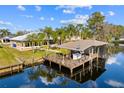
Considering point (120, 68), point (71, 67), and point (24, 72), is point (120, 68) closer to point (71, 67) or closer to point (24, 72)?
point (71, 67)

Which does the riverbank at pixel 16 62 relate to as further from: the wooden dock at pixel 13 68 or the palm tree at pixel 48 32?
the palm tree at pixel 48 32

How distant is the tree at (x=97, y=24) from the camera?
86.9 metres

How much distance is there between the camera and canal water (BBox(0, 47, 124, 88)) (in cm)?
2753

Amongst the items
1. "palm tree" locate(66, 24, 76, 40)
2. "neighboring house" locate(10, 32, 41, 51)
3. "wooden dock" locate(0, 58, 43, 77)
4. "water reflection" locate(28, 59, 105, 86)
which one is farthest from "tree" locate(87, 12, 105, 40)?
"wooden dock" locate(0, 58, 43, 77)

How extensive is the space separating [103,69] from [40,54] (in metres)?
16.1

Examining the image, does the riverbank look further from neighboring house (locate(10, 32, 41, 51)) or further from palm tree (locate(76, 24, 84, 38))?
palm tree (locate(76, 24, 84, 38))

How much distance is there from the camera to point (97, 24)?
87.8m

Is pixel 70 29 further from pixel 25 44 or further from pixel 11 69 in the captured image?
pixel 11 69

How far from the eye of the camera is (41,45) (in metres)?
56.0

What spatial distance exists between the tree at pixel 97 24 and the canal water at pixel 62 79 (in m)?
52.7

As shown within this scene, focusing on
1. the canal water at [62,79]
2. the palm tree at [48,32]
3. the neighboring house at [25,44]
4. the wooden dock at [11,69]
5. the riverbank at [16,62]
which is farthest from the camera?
the palm tree at [48,32]

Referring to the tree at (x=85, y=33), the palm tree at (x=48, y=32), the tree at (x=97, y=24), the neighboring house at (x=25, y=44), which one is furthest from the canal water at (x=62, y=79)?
the tree at (x=97, y=24)

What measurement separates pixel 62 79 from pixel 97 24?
2443 inches
